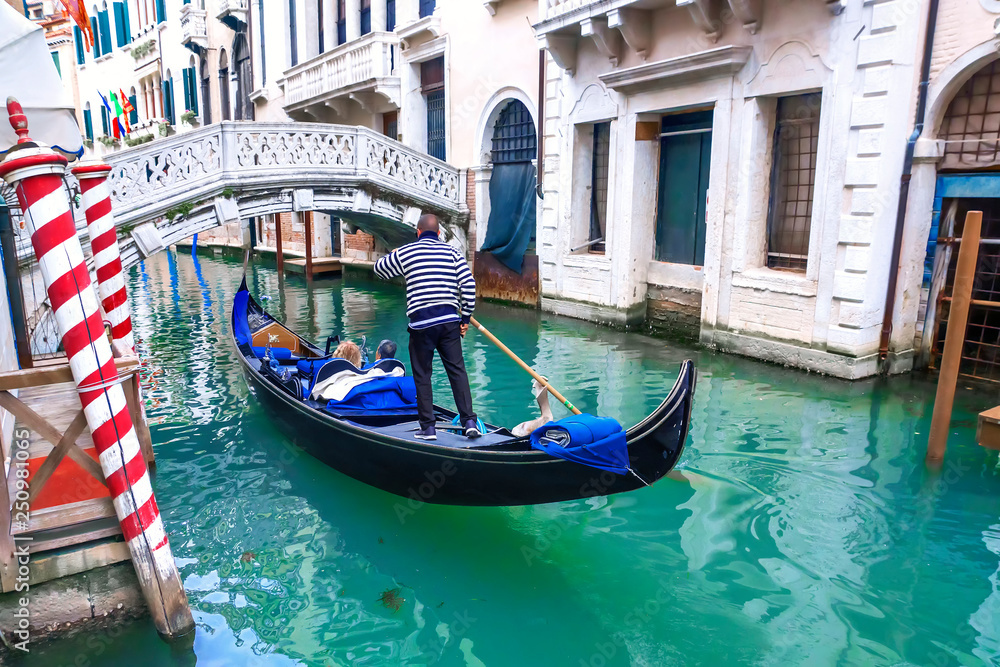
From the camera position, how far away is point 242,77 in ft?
59.3

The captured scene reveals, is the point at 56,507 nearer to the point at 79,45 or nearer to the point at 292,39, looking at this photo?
the point at 292,39

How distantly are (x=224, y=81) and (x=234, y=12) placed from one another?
2828mm

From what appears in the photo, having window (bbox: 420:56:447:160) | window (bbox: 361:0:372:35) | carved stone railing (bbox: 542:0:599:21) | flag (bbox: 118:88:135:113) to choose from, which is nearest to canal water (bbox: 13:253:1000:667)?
carved stone railing (bbox: 542:0:599:21)

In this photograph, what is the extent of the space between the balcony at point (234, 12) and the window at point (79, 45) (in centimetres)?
1188

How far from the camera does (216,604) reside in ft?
10.9

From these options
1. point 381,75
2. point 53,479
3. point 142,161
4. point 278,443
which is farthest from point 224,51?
point 53,479

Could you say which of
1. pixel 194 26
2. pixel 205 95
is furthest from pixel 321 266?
pixel 205 95

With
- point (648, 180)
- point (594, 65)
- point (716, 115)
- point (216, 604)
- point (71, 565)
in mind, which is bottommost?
point (216, 604)

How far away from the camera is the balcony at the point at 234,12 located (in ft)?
54.0

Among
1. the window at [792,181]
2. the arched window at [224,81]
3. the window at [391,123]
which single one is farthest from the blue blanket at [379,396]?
the arched window at [224,81]

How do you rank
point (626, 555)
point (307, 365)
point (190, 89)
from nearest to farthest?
1. point (626, 555)
2. point (307, 365)
3. point (190, 89)

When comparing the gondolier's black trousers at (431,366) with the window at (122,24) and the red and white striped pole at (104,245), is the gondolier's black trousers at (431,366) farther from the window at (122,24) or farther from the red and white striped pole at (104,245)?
the window at (122,24)

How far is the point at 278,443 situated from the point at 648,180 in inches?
219

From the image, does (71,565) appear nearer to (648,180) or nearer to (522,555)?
(522,555)
